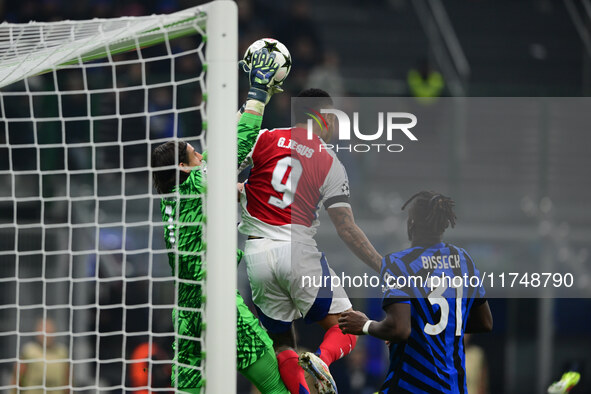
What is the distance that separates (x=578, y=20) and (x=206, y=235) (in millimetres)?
10936

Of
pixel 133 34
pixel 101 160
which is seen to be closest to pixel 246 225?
pixel 133 34

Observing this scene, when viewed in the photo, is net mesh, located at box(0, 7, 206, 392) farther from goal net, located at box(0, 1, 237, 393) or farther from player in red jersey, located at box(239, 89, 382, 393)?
player in red jersey, located at box(239, 89, 382, 393)

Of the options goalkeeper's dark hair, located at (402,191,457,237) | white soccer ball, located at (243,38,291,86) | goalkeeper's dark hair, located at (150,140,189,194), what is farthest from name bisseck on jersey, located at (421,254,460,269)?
goalkeeper's dark hair, located at (150,140,189,194)

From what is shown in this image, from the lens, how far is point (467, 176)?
32.1 feet

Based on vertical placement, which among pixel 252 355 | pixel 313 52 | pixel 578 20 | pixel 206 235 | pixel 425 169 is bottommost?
pixel 252 355

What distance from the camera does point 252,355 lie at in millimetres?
4102

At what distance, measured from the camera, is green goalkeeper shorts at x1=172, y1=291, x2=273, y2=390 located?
4039 millimetres

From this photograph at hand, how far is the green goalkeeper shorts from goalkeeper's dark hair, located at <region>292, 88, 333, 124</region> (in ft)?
3.68

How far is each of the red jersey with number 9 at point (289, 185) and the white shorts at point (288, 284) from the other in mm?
84

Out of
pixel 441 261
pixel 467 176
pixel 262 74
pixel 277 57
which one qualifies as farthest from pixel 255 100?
pixel 467 176

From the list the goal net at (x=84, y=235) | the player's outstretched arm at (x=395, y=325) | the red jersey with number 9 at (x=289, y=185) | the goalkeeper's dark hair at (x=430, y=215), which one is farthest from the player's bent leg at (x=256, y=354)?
the goal net at (x=84, y=235)

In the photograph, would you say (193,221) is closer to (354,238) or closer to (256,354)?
(256,354)

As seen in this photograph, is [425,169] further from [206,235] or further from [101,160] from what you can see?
[206,235]

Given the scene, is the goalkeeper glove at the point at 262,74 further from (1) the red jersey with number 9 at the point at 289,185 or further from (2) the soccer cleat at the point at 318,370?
(2) the soccer cleat at the point at 318,370
